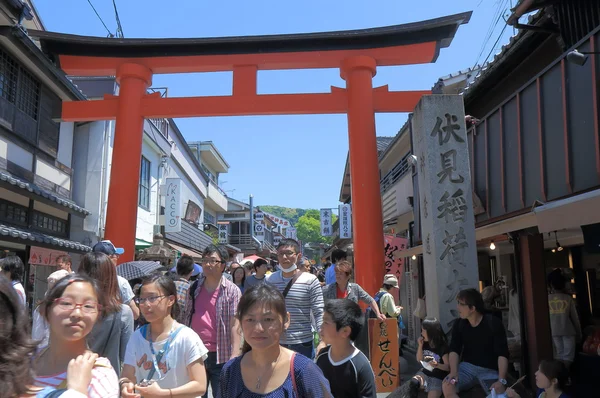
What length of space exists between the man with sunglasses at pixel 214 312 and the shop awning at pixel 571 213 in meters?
3.31

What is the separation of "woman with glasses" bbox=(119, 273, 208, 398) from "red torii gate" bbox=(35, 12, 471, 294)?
714cm

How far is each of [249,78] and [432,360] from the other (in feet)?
26.0

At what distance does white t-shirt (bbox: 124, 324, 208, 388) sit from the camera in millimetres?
3109

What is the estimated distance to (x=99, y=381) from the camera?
2.17 m

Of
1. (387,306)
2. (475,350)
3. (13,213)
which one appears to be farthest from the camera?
(13,213)

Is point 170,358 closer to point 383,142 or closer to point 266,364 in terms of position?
point 266,364

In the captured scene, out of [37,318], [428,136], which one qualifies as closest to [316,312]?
[37,318]

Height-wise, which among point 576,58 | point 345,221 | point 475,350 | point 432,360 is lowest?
point 432,360

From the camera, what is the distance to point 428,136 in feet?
22.2

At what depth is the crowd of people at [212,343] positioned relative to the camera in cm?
218

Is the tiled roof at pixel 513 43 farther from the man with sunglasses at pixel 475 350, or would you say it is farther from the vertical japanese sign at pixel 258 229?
the vertical japanese sign at pixel 258 229

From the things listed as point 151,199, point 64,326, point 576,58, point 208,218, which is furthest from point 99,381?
point 208,218

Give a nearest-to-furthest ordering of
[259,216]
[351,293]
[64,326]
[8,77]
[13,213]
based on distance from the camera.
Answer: [64,326] < [351,293] < [8,77] < [13,213] < [259,216]

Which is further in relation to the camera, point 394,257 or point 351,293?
point 394,257
